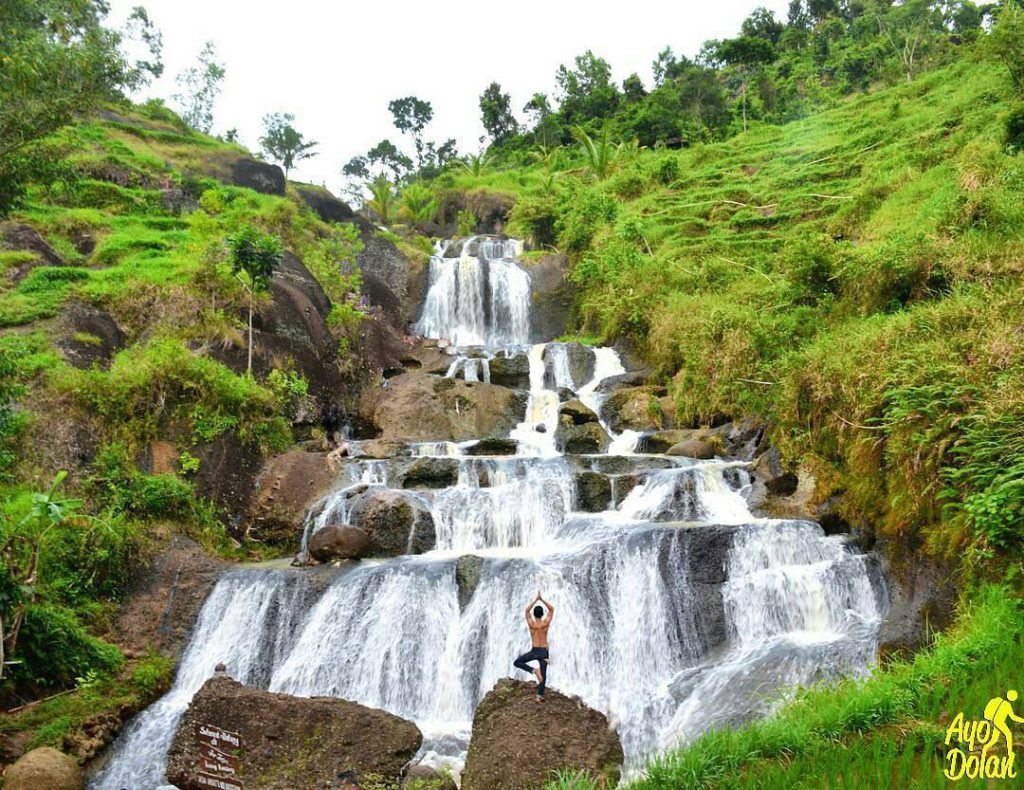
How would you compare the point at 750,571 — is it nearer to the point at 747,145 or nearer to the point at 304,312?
the point at 304,312

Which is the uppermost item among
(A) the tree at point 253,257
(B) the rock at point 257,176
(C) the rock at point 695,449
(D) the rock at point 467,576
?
(B) the rock at point 257,176

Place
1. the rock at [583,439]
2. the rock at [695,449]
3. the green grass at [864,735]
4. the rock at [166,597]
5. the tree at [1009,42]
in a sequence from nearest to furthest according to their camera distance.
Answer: the green grass at [864,735], the rock at [166,597], the rock at [695,449], the rock at [583,439], the tree at [1009,42]

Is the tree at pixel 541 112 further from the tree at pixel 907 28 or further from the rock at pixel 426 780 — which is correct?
the rock at pixel 426 780

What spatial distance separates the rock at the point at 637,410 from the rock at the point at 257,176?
70.9 ft

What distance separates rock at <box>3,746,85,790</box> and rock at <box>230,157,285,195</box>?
26965 millimetres

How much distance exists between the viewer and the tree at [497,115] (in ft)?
163

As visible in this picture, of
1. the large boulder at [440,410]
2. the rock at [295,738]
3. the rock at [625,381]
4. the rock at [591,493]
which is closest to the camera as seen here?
the rock at [295,738]

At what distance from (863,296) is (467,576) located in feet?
27.1

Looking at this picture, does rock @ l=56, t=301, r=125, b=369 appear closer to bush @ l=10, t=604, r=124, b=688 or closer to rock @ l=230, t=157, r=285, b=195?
bush @ l=10, t=604, r=124, b=688

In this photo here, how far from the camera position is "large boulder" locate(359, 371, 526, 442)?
51.8 feet

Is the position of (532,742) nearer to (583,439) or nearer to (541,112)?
(583,439)

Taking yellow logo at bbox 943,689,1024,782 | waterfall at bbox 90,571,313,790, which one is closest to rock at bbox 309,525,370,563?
waterfall at bbox 90,571,313,790

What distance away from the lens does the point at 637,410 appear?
605 inches

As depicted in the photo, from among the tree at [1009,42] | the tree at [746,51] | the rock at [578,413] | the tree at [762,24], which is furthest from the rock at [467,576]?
the tree at [762,24]
